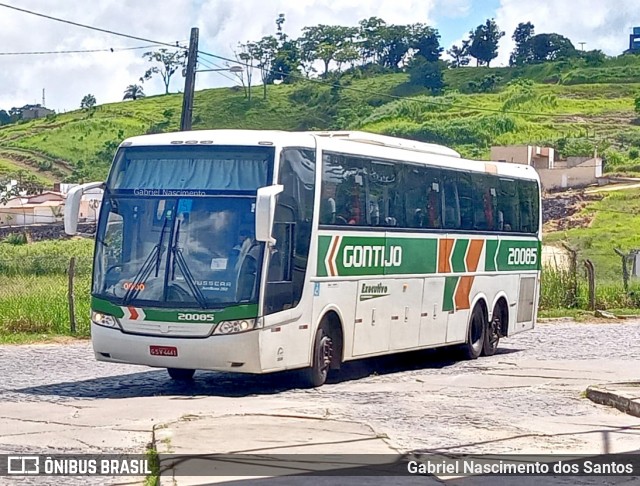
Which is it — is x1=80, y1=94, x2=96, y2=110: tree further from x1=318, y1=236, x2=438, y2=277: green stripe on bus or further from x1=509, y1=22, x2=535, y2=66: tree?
x1=318, y1=236, x2=438, y2=277: green stripe on bus

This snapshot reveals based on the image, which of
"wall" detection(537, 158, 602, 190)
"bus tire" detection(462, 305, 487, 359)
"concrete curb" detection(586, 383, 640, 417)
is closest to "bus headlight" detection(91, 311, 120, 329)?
"concrete curb" detection(586, 383, 640, 417)

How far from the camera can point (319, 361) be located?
1554cm

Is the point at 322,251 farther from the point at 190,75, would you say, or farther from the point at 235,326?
the point at 190,75

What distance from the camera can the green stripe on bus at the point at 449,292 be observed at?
19391mm

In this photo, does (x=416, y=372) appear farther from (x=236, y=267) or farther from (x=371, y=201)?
(x=236, y=267)

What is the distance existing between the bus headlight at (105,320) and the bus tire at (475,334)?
7.84 m

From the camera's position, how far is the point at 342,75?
126 m

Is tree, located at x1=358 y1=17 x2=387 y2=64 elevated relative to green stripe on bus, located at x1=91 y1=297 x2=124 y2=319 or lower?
elevated

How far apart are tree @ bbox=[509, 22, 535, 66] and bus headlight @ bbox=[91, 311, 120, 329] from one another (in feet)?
467

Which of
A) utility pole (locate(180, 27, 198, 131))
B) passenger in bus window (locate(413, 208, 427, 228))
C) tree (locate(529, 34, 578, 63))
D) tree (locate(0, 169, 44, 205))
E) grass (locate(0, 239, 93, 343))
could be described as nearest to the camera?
passenger in bus window (locate(413, 208, 427, 228))

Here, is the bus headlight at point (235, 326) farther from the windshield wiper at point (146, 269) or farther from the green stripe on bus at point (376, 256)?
the green stripe on bus at point (376, 256)

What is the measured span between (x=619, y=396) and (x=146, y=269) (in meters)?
5.85

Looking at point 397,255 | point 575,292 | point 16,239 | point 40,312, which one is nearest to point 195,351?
point 397,255

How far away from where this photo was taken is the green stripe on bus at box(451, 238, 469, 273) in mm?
19594
